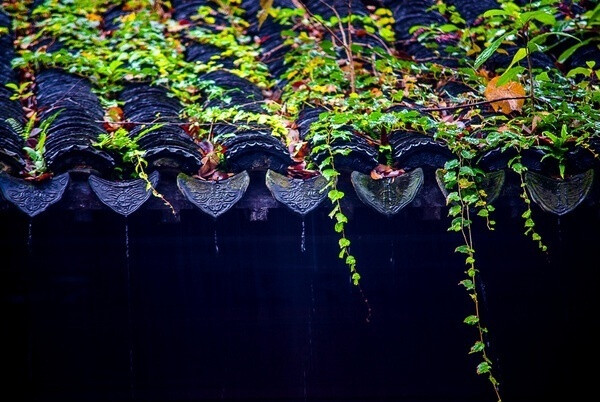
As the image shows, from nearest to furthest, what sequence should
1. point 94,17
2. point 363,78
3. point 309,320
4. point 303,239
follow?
point 303,239 < point 309,320 < point 363,78 < point 94,17

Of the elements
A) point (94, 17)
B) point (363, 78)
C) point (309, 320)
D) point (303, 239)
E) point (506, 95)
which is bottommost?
point (309, 320)

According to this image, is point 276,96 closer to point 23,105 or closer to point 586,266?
point 23,105

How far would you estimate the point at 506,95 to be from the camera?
3625 millimetres

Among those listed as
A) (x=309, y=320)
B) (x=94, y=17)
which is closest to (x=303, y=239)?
(x=309, y=320)

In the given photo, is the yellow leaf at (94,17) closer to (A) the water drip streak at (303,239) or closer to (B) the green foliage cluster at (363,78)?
(B) the green foliage cluster at (363,78)

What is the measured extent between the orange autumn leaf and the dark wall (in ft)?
2.17

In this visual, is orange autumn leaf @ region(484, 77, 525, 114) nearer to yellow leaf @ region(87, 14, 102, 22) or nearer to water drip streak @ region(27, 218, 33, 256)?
water drip streak @ region(27, 218, 33, 256)

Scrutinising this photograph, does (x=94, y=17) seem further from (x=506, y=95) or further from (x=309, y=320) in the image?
(x=506, y=95)

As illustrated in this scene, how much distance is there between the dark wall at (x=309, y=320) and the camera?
3.65 metres

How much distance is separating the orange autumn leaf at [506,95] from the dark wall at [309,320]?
2.17ft

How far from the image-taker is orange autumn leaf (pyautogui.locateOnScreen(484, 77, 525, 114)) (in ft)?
11.6

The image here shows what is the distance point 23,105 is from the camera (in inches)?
158

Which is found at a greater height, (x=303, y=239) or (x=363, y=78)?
(x=363, y=78)

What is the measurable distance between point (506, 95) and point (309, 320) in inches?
70.2
